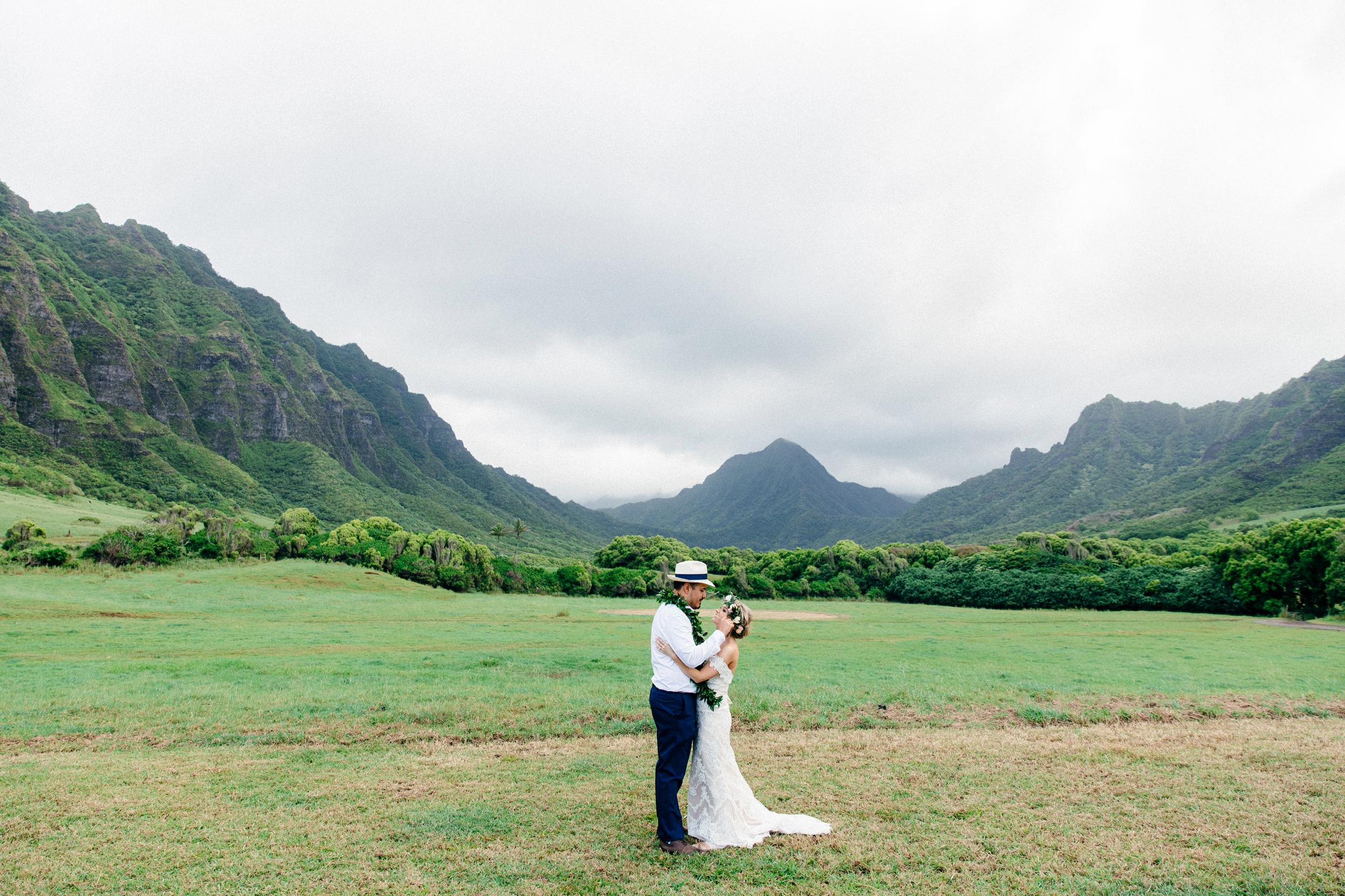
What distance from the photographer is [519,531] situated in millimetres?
103500

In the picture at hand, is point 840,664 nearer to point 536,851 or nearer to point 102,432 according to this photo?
point 536,851

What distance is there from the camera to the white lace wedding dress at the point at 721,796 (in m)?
7.06

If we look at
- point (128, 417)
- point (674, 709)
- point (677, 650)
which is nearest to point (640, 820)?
point (674, 709)

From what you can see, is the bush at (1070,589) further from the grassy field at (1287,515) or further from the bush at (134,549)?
the bush at (134,549)

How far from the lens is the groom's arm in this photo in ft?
22.6

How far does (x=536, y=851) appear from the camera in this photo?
6.84m

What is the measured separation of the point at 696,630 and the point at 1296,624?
6362 centimetres

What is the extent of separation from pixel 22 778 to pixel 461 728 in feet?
20.8

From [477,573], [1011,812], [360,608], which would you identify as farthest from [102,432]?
[1011,812]

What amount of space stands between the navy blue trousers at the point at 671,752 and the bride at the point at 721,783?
247 millimetres

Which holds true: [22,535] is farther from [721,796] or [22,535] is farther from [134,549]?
[721,796]

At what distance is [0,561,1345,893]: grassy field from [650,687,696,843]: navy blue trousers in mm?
400

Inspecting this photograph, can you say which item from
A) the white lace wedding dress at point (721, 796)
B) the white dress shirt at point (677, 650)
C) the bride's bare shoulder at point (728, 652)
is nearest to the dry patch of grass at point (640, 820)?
the white lace wedding dress at point (721, 796)

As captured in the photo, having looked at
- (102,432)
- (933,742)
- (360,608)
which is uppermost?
(102,432)
